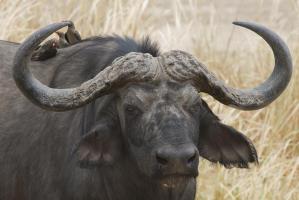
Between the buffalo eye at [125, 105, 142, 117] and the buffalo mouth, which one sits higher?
the buffalo eye at [125, 105, 142, 117]

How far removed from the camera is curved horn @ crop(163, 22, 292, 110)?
5789 millimetres

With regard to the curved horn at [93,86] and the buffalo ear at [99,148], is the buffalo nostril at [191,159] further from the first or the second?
the buffalo ear at [99,148]

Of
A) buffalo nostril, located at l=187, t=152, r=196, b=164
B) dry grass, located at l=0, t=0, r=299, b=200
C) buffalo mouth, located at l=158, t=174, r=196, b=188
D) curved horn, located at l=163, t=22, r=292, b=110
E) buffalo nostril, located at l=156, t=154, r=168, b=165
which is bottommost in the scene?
dry grass, located at l=0, t=0, r=299, b=200

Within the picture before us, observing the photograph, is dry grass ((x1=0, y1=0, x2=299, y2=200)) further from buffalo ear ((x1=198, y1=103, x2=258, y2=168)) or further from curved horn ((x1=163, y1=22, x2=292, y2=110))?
curved horn ((x1=163, y1=22, x2=292, y2=110))

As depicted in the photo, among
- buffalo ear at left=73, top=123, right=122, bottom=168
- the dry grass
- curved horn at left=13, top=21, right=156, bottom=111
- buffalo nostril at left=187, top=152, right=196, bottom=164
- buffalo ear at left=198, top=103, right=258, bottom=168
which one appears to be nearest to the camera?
buffalo nostril at left=187, top=152, right=196, bottom=164

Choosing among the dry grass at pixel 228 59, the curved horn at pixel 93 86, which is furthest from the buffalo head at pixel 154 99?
the dry grass at pixel 228 59

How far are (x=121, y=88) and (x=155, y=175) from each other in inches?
22.5

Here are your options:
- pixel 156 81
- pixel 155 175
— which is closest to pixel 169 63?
pixel 156 81

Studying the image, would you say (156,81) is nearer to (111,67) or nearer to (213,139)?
(111,67)

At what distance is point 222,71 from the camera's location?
9.50 meters

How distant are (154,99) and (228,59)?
4.07m

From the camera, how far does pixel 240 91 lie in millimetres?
6043

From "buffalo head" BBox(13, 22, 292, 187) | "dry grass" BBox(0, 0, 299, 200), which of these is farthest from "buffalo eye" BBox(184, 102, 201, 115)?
"dry grass" BBox(0, 0, 299, 200)

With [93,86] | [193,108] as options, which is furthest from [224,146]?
[93,86]
